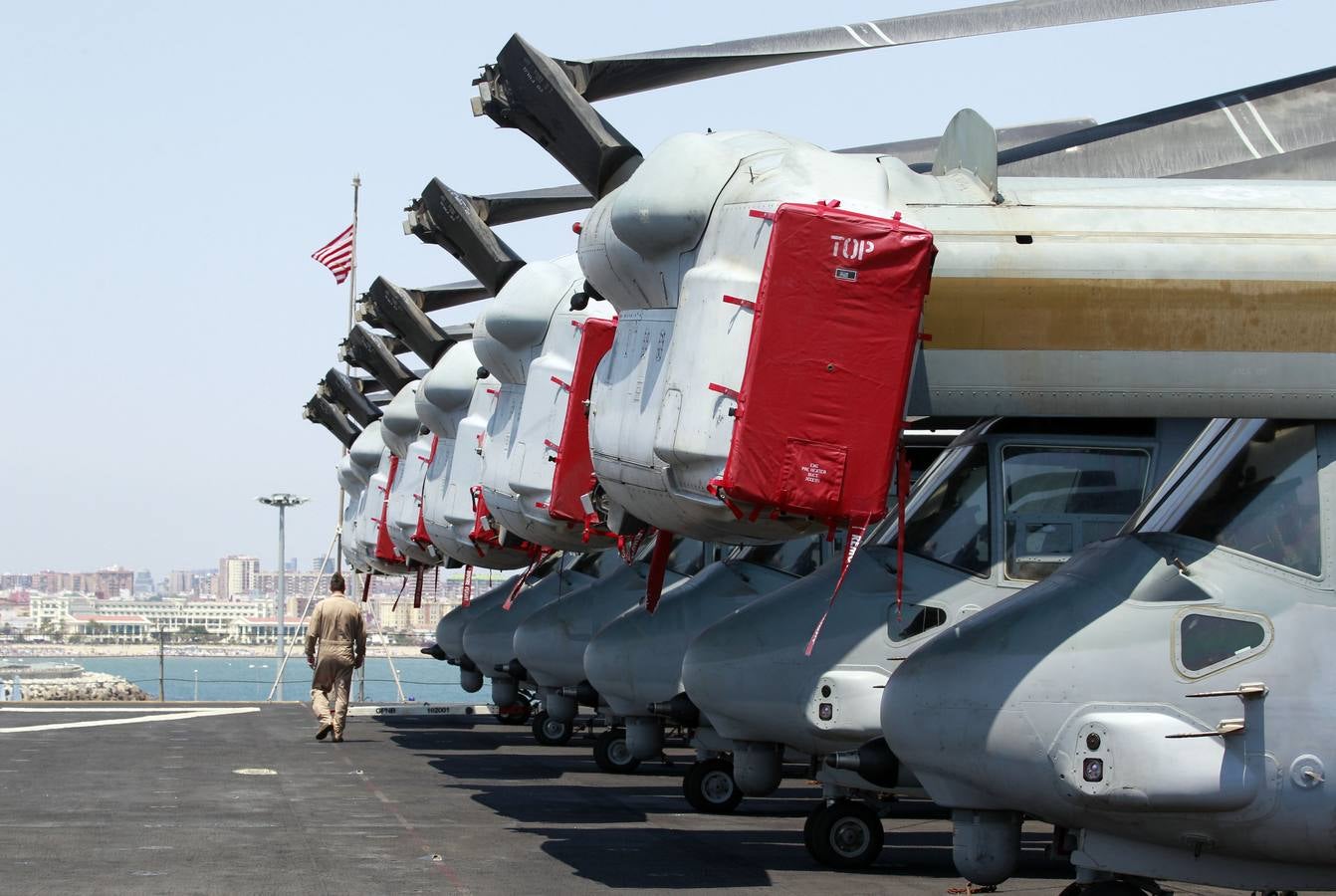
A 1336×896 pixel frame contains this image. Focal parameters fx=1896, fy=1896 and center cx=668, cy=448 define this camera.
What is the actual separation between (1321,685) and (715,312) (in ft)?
12.0

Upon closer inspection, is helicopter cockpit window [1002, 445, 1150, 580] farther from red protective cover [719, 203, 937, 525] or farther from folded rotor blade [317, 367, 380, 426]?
Answer: folded rotor blade [317, 367, 380, 426]

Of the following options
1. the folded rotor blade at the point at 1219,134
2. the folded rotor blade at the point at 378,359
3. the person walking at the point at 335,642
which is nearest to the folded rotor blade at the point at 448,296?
the folded rotor blade at the point at 378,359

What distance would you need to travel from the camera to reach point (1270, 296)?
9.33 meters

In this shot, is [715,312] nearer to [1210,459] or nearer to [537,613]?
[1210,459]

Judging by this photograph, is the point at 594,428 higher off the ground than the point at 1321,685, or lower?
higher

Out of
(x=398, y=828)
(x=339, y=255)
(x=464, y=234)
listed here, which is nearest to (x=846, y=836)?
(x=398, y=828)

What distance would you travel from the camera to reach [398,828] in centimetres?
1424

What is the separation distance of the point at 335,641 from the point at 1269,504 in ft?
51.9

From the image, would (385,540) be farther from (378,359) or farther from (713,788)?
(713,788)

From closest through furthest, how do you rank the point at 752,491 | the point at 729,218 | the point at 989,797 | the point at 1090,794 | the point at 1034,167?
the point at 1090,794 < the point at 989,797 < the point at 752,491 < the point at 729,218 < the point at 1034,167

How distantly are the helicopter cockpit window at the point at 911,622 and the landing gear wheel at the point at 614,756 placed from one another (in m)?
7.80

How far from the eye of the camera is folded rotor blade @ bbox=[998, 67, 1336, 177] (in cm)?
1936

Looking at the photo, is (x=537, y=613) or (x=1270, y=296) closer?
(x=1270, y=296)

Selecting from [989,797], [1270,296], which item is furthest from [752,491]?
[1270,296]
